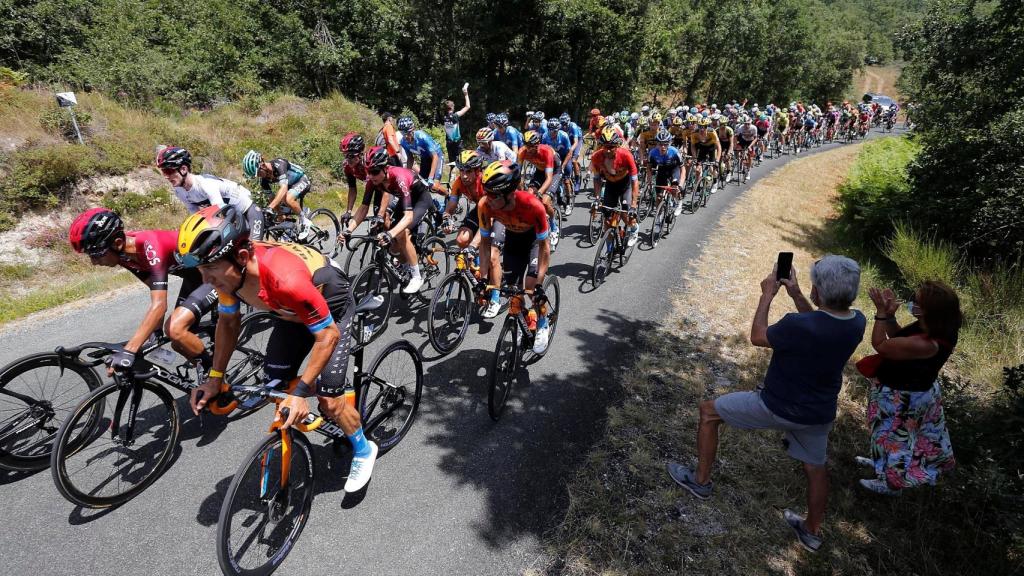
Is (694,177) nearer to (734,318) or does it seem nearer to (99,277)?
(734,318)

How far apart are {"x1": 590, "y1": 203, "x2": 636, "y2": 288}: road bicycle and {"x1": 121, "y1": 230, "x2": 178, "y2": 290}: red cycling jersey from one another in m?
5.83

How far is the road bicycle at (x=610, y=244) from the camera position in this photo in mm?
7941

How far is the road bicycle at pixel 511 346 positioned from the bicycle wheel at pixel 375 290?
6.37 ft

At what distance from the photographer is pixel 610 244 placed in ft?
27.1

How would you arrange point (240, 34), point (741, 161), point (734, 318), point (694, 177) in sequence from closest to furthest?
point (734, 318)
point (694, 177)
point (741, 161)
point (240, 34)

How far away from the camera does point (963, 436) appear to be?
4.00 m

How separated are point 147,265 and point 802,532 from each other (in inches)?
221

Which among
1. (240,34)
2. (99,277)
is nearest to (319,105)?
(240,34)

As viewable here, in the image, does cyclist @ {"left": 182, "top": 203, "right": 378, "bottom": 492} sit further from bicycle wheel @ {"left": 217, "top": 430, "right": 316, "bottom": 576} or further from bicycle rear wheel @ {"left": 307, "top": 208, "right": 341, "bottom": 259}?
bicycle rear wheel @ {"left": 307, "top": 208, "right": 341, "bottom": 259}

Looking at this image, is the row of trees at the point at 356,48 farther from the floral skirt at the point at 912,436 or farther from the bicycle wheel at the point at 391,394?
the floral skirt at the point at 912,436

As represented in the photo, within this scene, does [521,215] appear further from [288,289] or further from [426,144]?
[426,144]

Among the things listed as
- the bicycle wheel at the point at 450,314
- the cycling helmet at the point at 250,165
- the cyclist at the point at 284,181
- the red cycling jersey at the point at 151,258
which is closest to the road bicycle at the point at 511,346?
the bicycle wheel at the point at 450,314

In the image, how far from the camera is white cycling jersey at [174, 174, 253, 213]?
5680 millimetres

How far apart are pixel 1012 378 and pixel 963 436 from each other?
2.03ft
